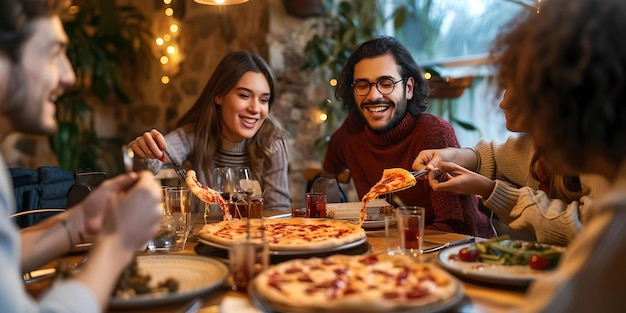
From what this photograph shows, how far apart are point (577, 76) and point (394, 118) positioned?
1744 mm

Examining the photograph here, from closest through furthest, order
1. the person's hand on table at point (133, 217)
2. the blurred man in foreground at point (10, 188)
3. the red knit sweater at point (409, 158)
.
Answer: the blurred man in foreground at point (10, 188), the person's hand on table at point (133, 217), the red knit sweater at point (409, 158)

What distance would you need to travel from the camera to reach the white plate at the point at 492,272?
1.28 meters

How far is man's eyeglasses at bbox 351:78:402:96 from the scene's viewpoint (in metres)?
2.70

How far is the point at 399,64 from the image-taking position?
8.99ft

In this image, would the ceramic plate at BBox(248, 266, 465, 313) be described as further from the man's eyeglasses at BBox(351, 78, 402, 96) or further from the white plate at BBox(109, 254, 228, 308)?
the man's eyeglasses at BBox(351, 78, 402, 96)

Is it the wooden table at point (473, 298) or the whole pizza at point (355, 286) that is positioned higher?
the whole pizza at point (355, 286)

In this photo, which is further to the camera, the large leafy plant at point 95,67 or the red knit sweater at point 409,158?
the large leafy plant at point 95,67

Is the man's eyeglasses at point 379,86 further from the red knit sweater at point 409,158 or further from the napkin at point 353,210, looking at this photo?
the napkin at point 353,210

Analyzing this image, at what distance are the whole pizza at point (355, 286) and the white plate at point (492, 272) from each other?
0.36 ft

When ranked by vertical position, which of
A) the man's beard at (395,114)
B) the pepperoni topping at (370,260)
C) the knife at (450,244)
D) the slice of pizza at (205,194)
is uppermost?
the man's beard at (395,114)

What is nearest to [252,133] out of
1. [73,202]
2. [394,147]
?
[394,147]

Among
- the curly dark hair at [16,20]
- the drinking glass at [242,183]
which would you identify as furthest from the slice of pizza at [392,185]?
the curly dark hair at [16,20]

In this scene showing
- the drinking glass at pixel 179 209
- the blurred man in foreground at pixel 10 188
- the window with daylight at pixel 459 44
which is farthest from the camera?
the window with daylight at pixel 459 44

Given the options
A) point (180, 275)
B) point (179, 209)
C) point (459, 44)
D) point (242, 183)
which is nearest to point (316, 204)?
point (242, 183)
